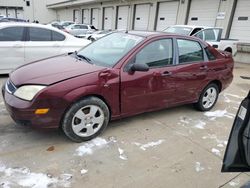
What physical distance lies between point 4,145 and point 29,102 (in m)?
0.73

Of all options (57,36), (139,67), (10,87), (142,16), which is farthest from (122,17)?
(10,87)

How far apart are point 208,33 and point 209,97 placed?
6234 millimetres

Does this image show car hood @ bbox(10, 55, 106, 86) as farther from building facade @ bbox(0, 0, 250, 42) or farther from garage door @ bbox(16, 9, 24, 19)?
garage door @ bbox(16, 9, 24, 19)

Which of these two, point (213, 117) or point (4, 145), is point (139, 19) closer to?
point (213, 117)

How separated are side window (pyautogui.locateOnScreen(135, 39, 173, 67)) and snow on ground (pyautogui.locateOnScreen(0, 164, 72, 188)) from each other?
6.33 ft

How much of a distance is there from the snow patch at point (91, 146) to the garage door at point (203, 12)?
502 inches

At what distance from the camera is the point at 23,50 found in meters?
6.13

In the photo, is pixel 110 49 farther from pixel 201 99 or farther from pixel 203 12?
pixel 203 12

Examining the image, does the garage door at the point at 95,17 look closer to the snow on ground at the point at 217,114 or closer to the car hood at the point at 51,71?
the snow on ground at the point at 217,114

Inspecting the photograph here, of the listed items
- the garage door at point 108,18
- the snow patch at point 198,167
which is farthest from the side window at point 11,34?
the garage door at point 108,18

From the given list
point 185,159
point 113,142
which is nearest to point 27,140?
point 113,142

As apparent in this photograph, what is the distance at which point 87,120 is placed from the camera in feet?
10.6

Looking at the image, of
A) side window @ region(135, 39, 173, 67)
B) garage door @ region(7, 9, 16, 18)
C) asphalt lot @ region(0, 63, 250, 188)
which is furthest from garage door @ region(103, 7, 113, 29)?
garage door @ region(7, 9, 16, 18)

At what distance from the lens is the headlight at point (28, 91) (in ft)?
9.48
